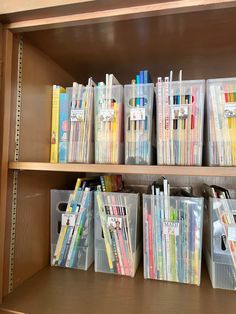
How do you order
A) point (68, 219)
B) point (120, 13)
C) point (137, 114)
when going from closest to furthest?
point (120, 13) → point (137, 114) → point (68, 219)

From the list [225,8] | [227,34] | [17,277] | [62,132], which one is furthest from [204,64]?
[17,277]

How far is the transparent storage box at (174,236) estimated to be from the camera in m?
0.70

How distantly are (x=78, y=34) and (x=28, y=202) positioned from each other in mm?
560

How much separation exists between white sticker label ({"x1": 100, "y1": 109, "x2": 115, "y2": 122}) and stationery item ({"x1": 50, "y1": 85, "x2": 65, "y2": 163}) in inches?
8.0

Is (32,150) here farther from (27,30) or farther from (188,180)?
(188,180)

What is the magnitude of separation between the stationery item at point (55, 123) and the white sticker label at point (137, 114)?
0.97ft

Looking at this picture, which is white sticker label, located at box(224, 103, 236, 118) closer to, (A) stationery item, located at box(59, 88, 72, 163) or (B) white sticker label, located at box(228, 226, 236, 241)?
(B) white sticker label, located at box(228, 226, 236, 241)

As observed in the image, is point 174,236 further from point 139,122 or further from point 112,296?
point 139,122

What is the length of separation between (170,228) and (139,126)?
336 mm

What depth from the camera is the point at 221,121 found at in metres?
0.63

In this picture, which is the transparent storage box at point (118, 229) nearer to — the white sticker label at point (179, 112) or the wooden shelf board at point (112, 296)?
the wooden shelf board at point (112, 296)

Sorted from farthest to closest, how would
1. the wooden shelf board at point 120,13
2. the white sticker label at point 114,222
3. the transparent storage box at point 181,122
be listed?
the white sticker label at point 114,222 → the transparent storage box at point 181,122 → the wooden shelf board at point 120,13

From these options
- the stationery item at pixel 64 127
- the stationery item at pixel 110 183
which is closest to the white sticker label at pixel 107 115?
the stationery item at pixel 64 127

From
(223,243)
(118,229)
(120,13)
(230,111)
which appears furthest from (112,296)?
(120,13)
